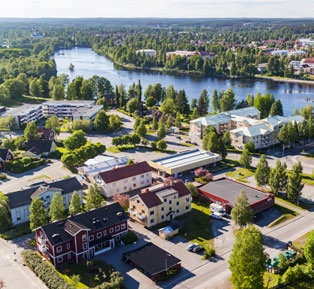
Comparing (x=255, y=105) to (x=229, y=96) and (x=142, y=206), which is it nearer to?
(x=229, y=96)

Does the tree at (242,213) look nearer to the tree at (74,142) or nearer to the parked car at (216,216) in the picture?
the parked car at (216,216)

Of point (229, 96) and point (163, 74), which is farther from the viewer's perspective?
point (163, 74)

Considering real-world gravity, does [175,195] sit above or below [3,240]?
above

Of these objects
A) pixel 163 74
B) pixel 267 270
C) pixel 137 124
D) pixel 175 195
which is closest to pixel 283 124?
pixel 137 124

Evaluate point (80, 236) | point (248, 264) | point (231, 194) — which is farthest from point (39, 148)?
point (248, 264)

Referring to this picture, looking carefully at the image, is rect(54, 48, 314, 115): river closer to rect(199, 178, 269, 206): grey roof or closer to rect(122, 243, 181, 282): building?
rect(199, 178, 269, 206): grey roof

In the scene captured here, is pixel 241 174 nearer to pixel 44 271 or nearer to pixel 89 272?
pixel 89 272
